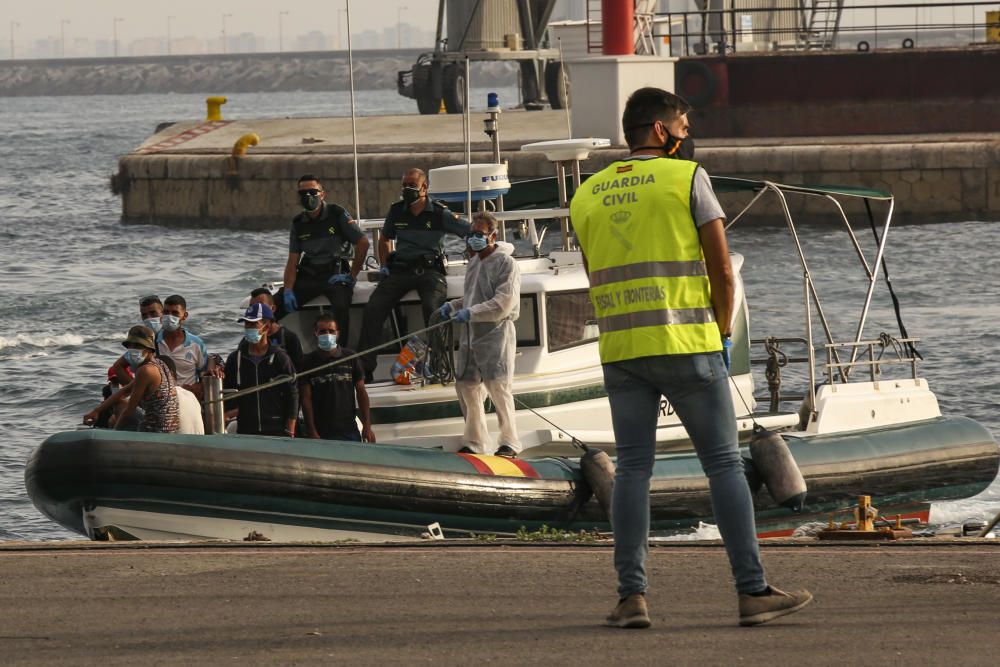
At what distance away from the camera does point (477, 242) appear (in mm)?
10352

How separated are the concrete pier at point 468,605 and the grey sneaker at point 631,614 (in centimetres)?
4

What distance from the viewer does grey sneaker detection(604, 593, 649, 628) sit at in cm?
558

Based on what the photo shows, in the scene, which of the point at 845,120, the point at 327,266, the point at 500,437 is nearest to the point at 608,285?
the point at 500,437

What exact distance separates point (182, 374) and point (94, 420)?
1.98ft

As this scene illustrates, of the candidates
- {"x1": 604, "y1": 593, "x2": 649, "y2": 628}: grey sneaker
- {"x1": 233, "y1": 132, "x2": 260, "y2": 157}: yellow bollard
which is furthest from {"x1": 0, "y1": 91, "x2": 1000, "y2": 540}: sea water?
{"x1": 604, "y1": 593, "x2": 649, "y2": 628}: grey sneaker

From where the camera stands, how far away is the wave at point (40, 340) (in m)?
23.6

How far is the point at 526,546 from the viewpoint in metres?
7.12

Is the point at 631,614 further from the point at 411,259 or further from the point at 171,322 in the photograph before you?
the point at 411,259

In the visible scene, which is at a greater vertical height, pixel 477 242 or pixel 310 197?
pixel 310 197

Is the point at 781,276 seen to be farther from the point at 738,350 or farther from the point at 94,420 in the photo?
the point at 94,420

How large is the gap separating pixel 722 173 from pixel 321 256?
71.6ft

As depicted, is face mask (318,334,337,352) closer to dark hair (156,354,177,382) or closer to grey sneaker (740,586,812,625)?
dark hair (156,354,177,382)

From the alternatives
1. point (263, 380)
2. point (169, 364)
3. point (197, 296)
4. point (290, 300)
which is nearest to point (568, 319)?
point (290, 300)

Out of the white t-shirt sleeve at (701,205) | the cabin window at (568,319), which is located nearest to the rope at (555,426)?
the cabin window at (568,319)
